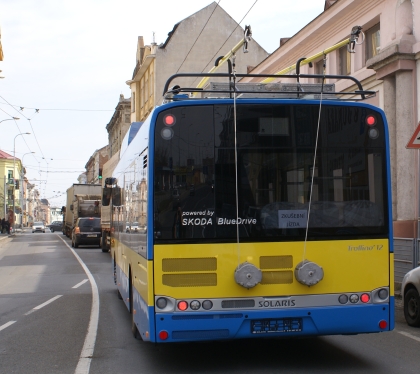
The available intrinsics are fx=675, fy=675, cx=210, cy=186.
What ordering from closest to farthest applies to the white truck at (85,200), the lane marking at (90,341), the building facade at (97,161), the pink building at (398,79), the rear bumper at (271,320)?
the rear bumper at (271,320) < the lane marking at (90,341) < the pink building at (398,79) < the white truck at (85,200) < the building facade at (97,161)

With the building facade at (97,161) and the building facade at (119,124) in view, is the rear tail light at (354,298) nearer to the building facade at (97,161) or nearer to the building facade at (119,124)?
the building facade at (119,124)

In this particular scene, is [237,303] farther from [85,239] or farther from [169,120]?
[85,239]

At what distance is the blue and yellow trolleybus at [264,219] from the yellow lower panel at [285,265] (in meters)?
0.01

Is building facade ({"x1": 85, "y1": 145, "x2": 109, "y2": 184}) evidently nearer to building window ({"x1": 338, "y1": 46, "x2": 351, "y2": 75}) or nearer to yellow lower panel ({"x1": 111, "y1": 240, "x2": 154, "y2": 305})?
building window ({"x1": 338, "y1": 46, "x2": 351, "y2": 75})

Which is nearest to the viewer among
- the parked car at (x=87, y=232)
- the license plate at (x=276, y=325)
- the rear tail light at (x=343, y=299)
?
the license plate at (x=276, y=325)

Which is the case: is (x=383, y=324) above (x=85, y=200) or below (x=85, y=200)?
below

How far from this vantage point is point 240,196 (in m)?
6.71

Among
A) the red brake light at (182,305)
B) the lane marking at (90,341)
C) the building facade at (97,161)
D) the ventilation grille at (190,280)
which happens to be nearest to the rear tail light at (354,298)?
the ventilation grille at (190,280)

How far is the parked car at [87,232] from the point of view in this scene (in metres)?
38.4

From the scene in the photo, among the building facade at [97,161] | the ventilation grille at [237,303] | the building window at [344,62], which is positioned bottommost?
the ventilation grille at [237,303]

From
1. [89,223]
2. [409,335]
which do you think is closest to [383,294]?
[409,335]

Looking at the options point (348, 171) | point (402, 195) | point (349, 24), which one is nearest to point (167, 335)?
point (348, 171)

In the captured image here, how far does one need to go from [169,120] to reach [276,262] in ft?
5.84

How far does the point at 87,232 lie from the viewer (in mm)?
38531
